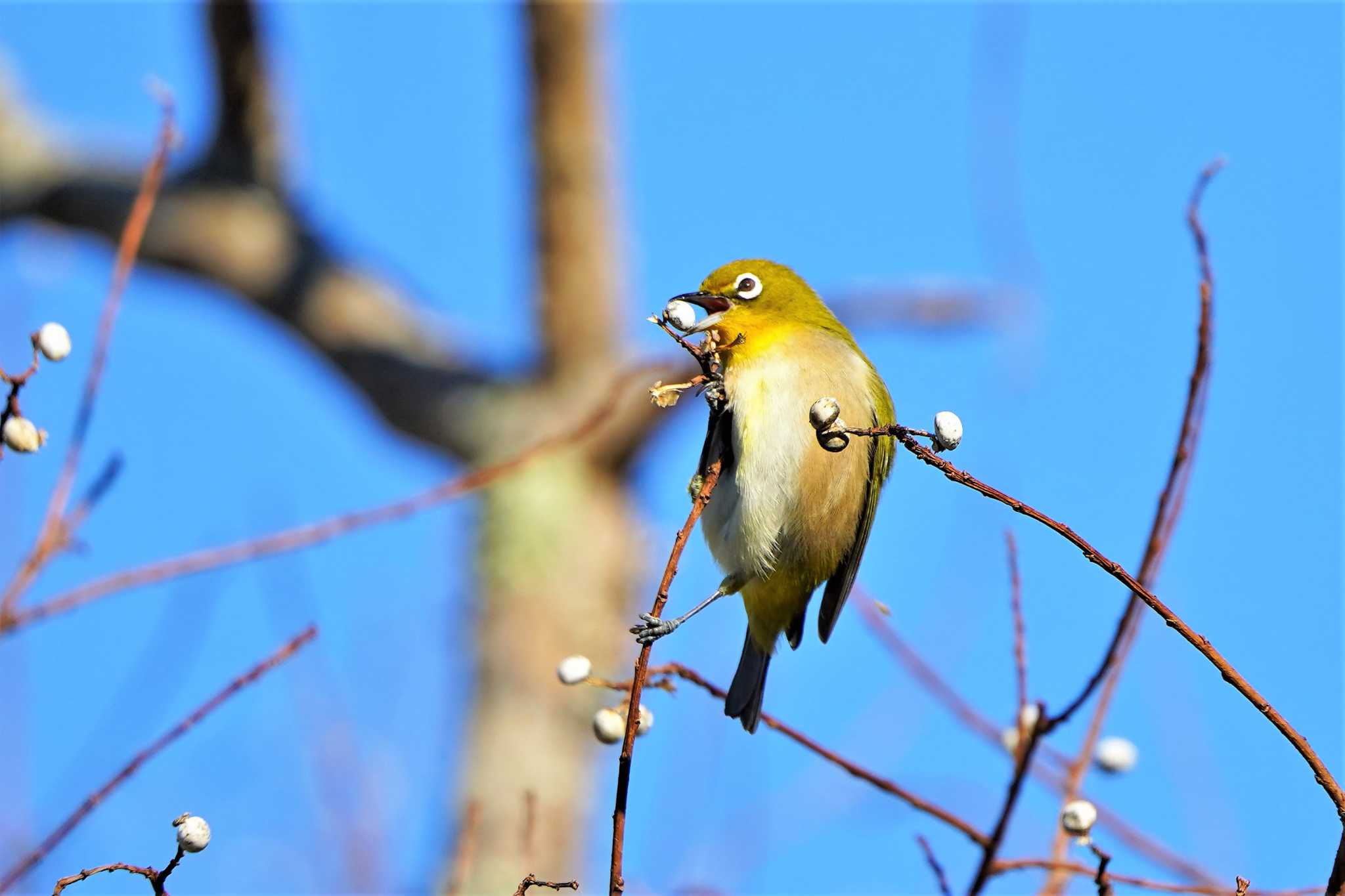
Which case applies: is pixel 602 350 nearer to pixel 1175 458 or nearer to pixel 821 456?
pixel 821 456

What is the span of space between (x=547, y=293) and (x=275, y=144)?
7.07ft

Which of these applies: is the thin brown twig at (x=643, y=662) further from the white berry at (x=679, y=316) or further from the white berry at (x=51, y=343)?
the white berry at (x=51, y=343)

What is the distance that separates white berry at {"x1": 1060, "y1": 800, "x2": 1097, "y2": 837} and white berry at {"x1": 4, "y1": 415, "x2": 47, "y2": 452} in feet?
4.98

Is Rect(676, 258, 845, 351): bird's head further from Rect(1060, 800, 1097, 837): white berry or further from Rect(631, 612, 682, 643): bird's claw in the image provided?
Rect(1060, 800, 1097, 837): white berry

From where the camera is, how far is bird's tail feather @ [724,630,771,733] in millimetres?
2734

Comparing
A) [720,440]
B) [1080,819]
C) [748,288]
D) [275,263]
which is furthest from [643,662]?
[275,263]

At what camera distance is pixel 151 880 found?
5.04 feet

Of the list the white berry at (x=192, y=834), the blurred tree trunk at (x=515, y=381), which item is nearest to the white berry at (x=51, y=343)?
the white berry at (x=192, y=834)

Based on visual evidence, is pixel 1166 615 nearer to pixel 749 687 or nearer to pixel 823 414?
pixel 823 414

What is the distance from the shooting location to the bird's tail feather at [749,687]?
2734 millimetres

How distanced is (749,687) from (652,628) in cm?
97

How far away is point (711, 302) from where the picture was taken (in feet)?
9.78

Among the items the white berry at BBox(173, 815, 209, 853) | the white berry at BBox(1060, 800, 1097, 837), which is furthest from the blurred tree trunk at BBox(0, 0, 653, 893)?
the white berry at BBox(173, 815, 209, 853)

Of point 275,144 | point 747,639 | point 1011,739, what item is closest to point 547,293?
point 275,144
